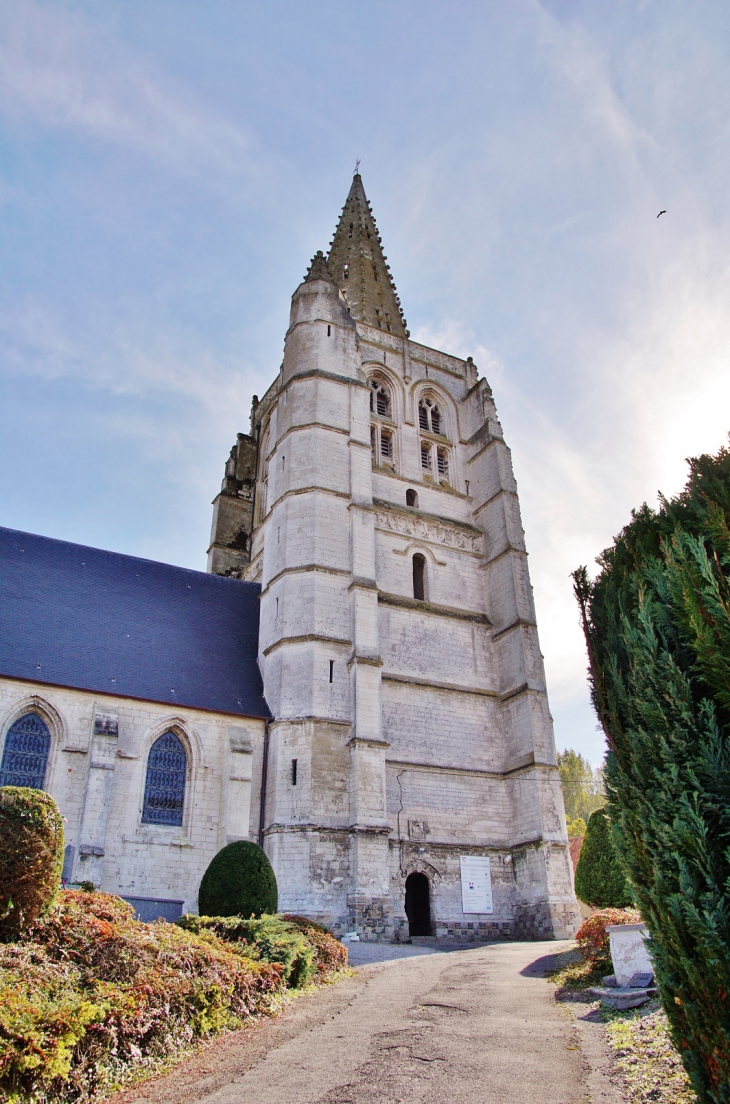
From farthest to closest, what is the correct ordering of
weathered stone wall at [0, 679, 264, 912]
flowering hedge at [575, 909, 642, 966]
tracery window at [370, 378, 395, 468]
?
tracery window at [370, 378, 395, 468] → weathered stone wall at [0, 679, 264, 912] → flowering hedge at [575, 909, 642, 966]

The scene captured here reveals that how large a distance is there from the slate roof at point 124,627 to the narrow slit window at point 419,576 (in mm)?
4915

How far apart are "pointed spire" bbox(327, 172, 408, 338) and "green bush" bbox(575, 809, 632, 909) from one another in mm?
18583

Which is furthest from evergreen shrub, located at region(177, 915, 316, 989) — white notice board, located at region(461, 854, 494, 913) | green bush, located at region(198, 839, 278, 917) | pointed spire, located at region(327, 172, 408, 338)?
pointed spire, located at region(327, 172, 408, 338)

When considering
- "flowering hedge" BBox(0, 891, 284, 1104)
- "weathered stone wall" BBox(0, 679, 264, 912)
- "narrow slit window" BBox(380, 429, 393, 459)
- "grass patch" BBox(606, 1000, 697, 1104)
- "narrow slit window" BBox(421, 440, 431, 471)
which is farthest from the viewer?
"narrow slit window" BBox(421, 440, 431, 471)

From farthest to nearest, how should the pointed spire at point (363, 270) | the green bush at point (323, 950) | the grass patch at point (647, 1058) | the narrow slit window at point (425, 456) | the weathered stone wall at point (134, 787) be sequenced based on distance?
the pointed spire at point (363, 270) → the narrow slit window at point (425, 456) → the weathered stone wall at point (134, 787) → the green bush at point (323, 950) → the grass patch at point (647, 1058)

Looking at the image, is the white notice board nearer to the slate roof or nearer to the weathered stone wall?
the weathered stone wall

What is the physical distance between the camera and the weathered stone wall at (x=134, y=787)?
15.4m

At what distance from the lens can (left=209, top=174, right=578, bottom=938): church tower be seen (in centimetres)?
1702

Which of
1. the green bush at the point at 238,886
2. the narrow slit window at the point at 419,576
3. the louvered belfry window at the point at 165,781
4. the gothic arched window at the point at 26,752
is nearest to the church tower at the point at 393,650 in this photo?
the narrow slit window at the point at 419,576

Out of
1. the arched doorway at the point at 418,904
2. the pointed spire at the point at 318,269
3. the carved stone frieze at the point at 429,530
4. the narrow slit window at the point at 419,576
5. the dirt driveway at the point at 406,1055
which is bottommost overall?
the dirt driveway at the point at 406,1055

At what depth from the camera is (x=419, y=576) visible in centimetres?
2256

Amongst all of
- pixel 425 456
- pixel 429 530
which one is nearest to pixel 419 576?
pixel 429 530

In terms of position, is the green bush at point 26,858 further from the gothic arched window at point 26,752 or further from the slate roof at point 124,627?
the slate roof at point 124,627

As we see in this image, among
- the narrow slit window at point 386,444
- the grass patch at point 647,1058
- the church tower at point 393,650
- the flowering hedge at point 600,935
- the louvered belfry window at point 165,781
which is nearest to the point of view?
the grass patch at point 647,1058
